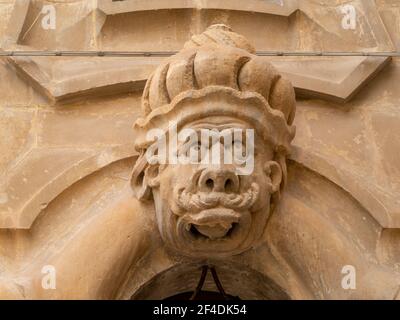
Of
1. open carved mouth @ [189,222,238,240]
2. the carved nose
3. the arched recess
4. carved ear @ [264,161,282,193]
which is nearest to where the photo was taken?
the carved nose

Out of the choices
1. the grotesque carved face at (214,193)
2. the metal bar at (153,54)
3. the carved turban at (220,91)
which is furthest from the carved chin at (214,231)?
the metal bar at (153,54)

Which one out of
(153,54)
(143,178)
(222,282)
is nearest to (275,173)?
(143,178)

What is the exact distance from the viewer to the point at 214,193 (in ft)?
18.3

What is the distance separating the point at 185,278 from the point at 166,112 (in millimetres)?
786

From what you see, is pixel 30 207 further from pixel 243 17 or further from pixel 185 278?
pixel 243 17

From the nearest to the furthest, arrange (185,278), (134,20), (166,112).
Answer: (166,112) → (185,278) → (134,20)

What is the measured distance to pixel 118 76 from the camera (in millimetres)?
6457

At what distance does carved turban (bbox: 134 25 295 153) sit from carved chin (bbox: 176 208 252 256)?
0.35 m

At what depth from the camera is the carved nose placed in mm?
5586

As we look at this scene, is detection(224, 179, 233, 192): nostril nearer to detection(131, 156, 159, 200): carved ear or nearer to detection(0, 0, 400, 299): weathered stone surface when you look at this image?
detection(0, 0, 400, 299): weathered stone surface

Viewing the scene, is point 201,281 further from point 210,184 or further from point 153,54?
point 153,54

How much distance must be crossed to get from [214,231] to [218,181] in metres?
0.25

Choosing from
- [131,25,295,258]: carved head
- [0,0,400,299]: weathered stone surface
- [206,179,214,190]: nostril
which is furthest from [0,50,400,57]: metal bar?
[206,179,214,190]: nostril
